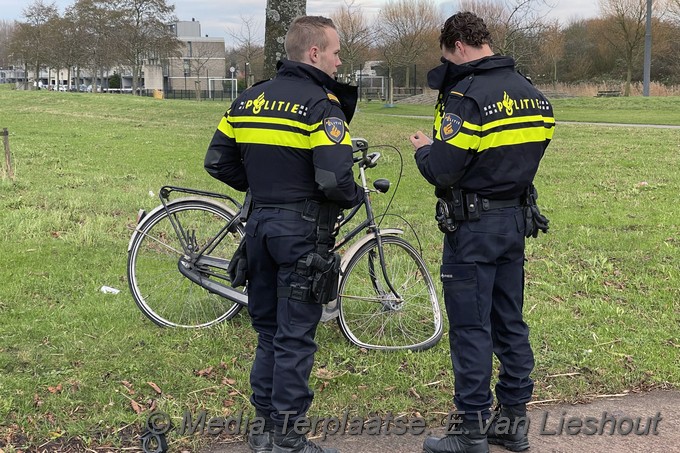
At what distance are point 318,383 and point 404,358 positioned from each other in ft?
2.20

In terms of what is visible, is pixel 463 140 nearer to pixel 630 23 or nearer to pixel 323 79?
pixel 323 79

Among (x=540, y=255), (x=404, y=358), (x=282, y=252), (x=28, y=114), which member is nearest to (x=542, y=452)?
(x=404, y=358)

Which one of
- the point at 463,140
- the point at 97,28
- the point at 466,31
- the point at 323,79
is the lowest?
the point at 463,140

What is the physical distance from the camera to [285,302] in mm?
3086

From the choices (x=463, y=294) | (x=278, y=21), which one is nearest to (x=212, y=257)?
(x=463, y=294)

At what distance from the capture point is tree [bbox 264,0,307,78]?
6.32m

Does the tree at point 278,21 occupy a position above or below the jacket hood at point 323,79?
above

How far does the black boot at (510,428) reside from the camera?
10.8ft

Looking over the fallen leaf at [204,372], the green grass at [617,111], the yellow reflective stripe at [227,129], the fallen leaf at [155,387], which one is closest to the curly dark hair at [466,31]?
the yellow reflective stripe at [227,129]

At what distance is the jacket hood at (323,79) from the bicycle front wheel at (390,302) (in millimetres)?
1262

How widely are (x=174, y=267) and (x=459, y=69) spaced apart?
261 centimetres

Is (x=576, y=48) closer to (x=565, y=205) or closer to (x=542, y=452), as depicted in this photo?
(x=565, y=205)

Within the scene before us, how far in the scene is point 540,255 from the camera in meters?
6.54

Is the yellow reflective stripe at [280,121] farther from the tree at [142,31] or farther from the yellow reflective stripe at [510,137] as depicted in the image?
the tree at [142,31]
